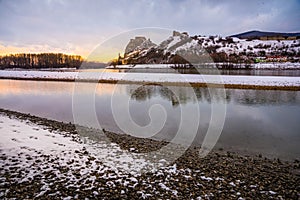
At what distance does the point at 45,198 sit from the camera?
504cm

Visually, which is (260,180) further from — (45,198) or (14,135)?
(14,135)

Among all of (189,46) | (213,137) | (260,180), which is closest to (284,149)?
(213,137)

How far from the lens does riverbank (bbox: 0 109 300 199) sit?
17.7 feet

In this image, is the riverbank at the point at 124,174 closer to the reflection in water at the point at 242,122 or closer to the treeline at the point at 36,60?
the reflection in water at the point at 242,122

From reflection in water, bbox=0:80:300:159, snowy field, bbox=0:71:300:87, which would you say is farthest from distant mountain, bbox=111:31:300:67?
reflection in water, bbox=0:80:300:159

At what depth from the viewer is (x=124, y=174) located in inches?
253

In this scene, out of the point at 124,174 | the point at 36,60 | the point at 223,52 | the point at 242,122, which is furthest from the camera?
the point at 36,60

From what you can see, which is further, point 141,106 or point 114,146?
point 141,106

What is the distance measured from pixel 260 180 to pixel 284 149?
3.85 metres

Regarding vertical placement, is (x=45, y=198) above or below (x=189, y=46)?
below

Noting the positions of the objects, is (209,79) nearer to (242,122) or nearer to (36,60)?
(242,122)

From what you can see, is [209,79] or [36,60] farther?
[36,60]

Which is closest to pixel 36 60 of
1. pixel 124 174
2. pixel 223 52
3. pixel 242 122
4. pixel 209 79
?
pixel 223 52

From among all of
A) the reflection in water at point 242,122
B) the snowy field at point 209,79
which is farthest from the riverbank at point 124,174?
the snowy field at point 209,79
